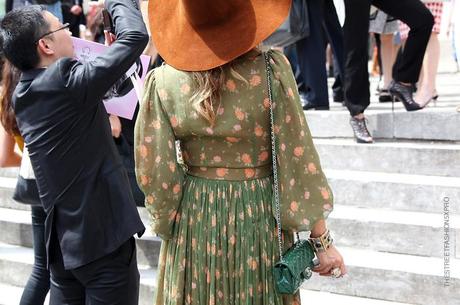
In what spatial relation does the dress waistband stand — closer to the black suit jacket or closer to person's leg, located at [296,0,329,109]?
the black suit jacket

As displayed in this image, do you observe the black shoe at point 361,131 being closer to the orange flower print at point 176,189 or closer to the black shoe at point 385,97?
the black shoe at point 385,97

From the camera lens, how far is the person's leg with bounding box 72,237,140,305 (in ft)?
9.74

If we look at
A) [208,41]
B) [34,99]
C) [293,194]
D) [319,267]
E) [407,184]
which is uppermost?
[208,41]

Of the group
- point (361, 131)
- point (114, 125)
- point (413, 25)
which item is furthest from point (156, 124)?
point (413, 25)

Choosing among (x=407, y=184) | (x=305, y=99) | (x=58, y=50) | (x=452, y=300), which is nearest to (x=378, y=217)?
(x=407, y=184)

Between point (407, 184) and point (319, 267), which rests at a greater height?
point (319, 267)

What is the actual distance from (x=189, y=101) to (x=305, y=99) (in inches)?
159

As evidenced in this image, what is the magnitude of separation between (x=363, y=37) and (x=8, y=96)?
2751mm

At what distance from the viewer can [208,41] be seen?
2.51m

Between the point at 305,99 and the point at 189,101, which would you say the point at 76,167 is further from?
the point at 305,99

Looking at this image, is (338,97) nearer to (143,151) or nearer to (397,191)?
(397,191)

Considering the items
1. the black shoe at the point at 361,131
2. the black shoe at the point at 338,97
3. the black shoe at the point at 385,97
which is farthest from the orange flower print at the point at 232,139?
the black shoe at the point at 338,97

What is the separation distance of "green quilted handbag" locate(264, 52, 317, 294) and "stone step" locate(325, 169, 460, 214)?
6.81ft

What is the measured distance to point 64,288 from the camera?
3.19m
